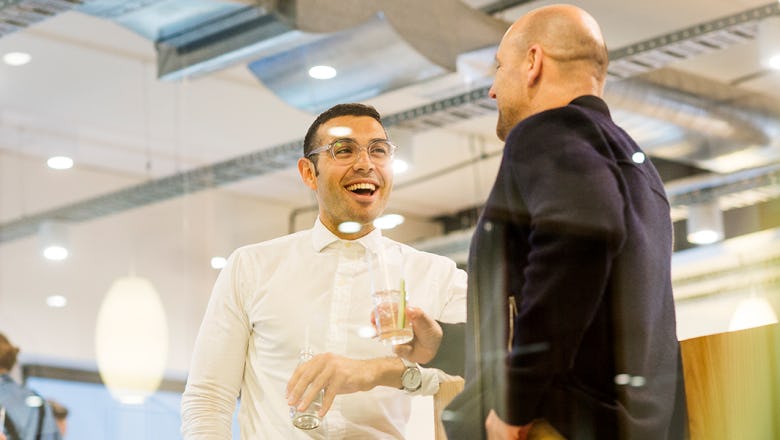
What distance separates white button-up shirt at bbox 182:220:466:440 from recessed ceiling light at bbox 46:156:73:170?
3972 mm

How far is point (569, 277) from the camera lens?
1.62 m

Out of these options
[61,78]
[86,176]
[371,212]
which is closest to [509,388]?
[371,212]

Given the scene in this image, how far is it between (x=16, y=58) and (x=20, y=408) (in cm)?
182

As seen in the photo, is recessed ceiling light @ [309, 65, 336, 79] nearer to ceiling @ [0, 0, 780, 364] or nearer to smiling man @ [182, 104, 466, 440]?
ceiling @ [0, 0, 780, 364]

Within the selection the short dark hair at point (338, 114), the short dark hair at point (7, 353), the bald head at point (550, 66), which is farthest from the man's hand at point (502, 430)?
the short dark hair at point (7, 353)

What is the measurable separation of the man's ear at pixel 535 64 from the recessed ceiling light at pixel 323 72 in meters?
2.44

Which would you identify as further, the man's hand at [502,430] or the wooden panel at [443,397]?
the wooden panel at [443,397]

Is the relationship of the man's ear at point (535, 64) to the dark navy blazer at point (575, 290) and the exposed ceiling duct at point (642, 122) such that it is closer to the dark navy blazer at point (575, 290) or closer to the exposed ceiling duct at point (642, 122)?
the dark navy blazer at point (575, 290)

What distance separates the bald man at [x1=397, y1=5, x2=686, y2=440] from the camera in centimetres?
164

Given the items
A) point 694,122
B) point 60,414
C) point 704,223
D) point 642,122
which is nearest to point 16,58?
point 60,414

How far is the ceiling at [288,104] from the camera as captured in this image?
164 inches

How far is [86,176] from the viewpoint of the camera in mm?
6332

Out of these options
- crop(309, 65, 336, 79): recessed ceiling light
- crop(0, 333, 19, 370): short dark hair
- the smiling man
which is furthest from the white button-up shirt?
crop(0, 333, 19, 370): short dark hair

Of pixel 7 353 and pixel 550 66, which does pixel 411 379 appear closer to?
pixel 550 66
